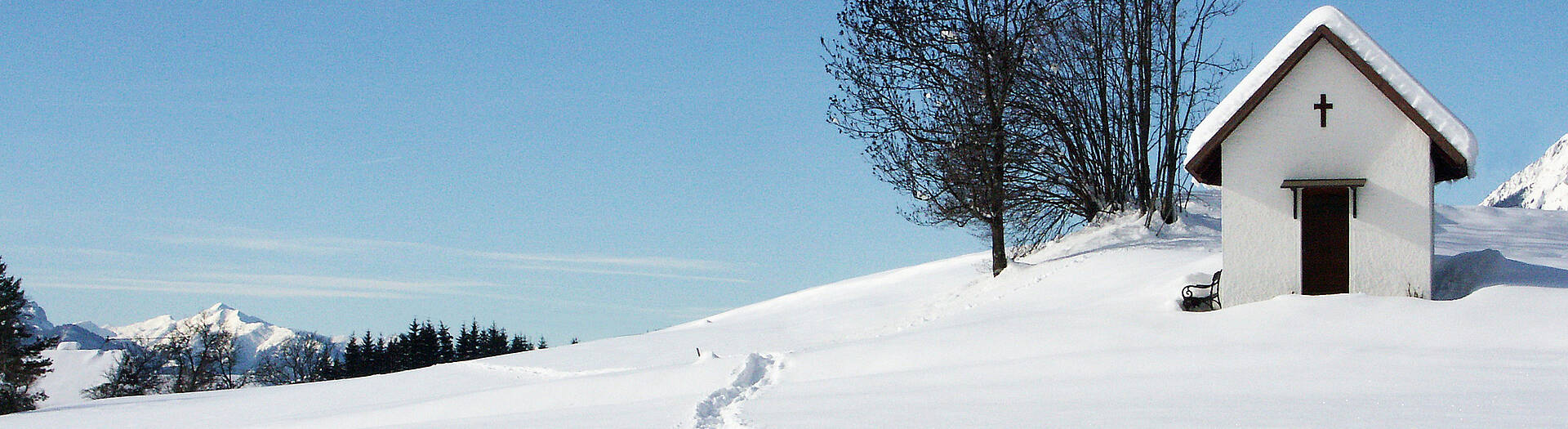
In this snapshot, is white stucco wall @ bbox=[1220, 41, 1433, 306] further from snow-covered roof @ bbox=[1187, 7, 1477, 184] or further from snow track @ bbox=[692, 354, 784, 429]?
snow track @ bbox=[692, 354, 784, 429]

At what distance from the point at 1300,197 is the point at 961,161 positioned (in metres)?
8.87

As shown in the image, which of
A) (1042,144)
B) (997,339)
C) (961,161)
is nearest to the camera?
(997,339)

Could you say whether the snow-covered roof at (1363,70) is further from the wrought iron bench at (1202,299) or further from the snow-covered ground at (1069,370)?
the snow-covered ground at (1069,370)

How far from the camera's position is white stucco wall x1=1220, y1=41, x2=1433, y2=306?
15.6 m

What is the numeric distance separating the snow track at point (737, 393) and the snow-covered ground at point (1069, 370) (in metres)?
0.05

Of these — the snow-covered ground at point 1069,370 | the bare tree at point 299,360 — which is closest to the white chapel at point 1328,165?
the snow-covered ground at point 1069,370

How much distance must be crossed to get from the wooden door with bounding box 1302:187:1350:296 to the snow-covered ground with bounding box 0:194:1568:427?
A: 1.02 meters

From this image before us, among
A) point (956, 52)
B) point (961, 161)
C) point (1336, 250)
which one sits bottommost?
point (1336, 250)

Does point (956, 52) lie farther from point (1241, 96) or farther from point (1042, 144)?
point (1241, 96)

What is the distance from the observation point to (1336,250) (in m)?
16.0

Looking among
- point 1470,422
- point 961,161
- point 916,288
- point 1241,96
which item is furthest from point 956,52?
point 1470,422

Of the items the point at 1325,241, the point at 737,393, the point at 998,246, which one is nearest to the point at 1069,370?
the point at 737,393

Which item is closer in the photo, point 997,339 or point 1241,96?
point 997,339

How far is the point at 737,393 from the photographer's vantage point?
498 inches
